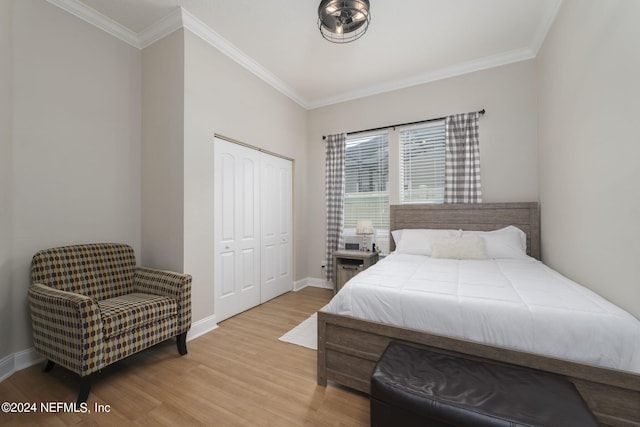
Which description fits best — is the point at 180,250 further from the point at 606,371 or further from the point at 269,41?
the point at 606,371

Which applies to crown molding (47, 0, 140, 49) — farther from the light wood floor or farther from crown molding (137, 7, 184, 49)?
the light wood floor

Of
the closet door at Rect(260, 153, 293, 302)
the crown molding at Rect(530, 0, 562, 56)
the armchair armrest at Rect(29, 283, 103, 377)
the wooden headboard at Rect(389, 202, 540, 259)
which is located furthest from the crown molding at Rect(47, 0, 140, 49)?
the crown molding at Rect(530, 0, 562, 56)

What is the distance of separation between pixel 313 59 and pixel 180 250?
263 centimetres

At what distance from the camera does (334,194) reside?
13.5ft

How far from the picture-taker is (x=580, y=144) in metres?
1.98

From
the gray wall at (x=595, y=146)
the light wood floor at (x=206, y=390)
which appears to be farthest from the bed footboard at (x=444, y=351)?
the gray wall at (x=595, y=146)

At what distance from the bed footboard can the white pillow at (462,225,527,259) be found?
1681 millimetres

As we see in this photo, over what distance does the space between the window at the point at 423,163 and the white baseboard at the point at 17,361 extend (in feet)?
13.2

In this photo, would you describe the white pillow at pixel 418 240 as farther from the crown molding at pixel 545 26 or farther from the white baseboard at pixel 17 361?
the white baseboard at pixel 17 361

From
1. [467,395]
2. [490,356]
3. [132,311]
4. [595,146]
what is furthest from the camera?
[132,311]

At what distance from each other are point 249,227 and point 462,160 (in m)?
2.82

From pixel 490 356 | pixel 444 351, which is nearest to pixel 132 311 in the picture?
pixel 444 351

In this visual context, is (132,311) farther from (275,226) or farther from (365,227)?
(365,227)

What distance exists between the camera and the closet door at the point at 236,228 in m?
2.93
